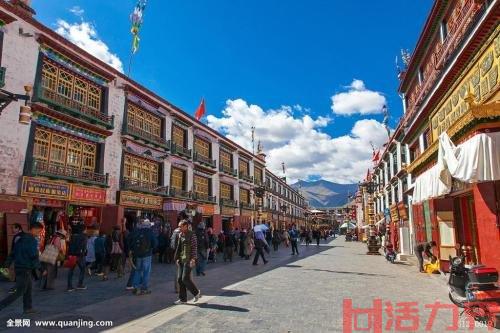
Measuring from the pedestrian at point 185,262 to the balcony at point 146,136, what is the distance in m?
13.8

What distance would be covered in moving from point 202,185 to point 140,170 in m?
8.74

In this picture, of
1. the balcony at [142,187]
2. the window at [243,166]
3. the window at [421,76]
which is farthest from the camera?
the window at [243,166]

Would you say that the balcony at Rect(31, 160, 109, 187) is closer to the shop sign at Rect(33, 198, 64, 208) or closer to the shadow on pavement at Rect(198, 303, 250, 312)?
the shop sign at Rect(33, 198, 64, 208)

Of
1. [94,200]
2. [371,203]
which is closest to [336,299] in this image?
[94,200]

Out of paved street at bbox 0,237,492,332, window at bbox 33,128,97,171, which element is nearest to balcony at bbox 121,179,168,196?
window at bbox 33,128,97,171

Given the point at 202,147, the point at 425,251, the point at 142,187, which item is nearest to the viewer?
the point at 425,251

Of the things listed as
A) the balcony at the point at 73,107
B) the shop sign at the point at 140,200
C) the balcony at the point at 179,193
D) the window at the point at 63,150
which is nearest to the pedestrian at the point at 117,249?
the window at the point at 63,150

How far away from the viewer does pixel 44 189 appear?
14.8 metres

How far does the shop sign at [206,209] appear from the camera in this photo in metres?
28.4

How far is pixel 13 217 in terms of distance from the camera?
13148mm

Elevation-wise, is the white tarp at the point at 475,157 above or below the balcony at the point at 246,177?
below

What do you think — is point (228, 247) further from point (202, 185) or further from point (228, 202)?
point (228, 202)

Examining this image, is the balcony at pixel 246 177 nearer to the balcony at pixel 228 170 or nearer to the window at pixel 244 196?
the window at pixel 244 196

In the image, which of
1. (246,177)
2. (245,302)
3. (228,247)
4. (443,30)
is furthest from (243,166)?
(245,302)
